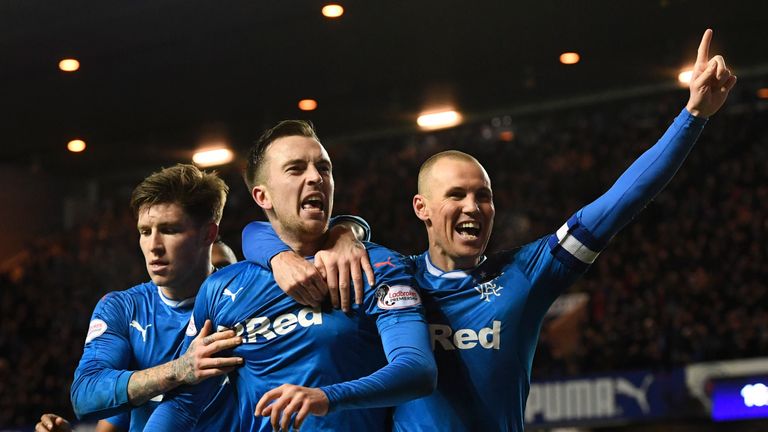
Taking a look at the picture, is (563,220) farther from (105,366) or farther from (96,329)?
(105,366)

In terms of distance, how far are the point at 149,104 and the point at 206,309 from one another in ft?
35.4

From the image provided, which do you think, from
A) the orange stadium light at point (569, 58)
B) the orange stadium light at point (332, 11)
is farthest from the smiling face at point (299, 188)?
the orange stadium light at point (569, 58)

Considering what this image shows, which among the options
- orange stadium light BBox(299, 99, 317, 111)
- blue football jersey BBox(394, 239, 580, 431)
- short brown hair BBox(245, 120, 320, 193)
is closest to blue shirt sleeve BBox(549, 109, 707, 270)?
blue football jersey BBox(394, 239, 580, 431)

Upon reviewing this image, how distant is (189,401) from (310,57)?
873 cm

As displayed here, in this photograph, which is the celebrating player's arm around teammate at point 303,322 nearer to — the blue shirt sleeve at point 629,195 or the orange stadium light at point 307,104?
the blue shirt sleeve at point 629,195

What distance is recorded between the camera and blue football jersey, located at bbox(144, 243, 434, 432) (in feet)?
11.2

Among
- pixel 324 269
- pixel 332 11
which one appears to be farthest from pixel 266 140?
pixel 332 11

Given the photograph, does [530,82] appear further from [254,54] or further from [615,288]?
[254,54]

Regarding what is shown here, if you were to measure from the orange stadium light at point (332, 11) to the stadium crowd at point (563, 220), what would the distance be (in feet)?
16.5

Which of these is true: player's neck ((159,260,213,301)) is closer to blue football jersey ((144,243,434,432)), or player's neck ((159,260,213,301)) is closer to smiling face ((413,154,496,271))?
blue football jersey ((144,243,434,432))

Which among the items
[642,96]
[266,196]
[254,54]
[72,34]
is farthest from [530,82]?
[266,196]

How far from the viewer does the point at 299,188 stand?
12.0ft

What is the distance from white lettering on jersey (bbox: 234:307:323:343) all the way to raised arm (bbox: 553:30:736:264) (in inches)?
36.6

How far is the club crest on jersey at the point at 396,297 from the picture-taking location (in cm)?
342
